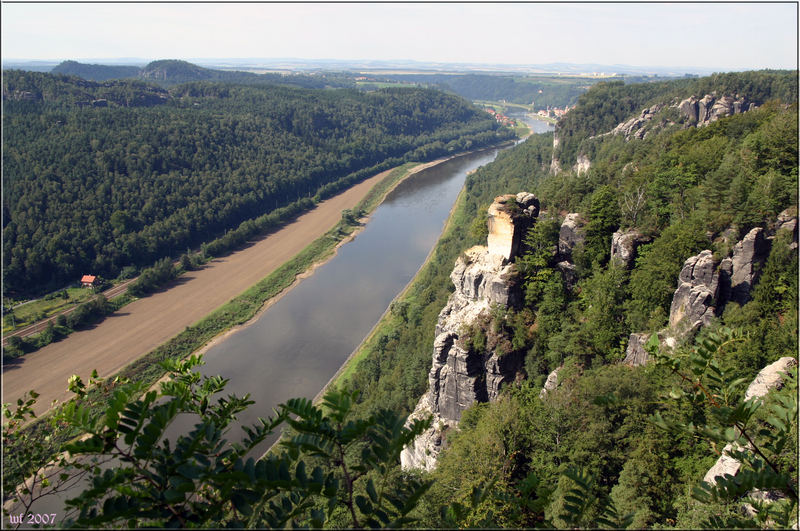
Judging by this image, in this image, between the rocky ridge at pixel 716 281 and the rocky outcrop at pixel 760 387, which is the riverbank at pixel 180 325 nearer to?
the rocky outcrop at pixel 760 387

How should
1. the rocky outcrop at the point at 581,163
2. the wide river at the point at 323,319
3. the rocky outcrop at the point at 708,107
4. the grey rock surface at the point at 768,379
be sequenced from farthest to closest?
the rocky outcrop at the point at 581,163
the rocky outcrop at the point at 708,107
the wide river at the point at 323,319
the grey rock surface at the point at 768,379

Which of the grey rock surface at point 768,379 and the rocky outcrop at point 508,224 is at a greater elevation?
the rocky outcrop at point 508,224

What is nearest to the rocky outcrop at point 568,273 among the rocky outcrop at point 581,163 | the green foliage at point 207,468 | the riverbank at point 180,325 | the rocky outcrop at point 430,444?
the rocky outcrop at point 430,444

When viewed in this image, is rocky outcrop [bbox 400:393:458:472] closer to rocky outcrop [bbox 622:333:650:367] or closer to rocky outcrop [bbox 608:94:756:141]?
rocky outcrop [bbox 622:333:650:367]

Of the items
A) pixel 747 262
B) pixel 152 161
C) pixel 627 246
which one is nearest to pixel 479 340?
pixel 627 246

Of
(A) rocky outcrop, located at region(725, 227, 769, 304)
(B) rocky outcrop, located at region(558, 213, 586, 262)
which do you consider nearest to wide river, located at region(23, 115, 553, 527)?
(B) rocky outcrop, located at region(558, 213, 586, 262)

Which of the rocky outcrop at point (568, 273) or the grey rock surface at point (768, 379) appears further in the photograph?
the rocky outcrop at point (568, 273)

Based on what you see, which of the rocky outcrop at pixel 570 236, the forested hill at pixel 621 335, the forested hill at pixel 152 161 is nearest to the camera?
the forested hill at pixel 621 335
